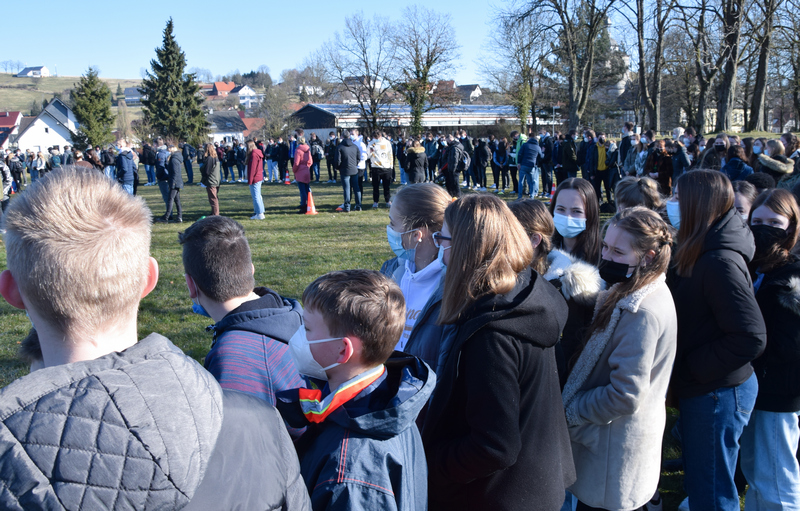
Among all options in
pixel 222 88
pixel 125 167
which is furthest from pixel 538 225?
pixel 222 88

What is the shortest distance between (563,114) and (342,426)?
53.0 metres

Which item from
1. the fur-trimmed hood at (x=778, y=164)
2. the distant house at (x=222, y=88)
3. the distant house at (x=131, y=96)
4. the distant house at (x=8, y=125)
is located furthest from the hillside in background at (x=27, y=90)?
the fur-trimmed hood at (x=778, y=164)

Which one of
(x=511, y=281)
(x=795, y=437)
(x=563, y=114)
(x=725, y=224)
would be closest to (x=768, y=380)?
(x=795, y=437)

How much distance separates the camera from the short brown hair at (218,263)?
2.45m

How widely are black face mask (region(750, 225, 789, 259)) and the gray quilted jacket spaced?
10.9 feet

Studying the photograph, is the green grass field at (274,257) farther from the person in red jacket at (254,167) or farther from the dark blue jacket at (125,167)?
the dark blue jacket at (125,167)

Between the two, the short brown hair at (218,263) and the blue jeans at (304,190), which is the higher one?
the short brown hair at (218,263)

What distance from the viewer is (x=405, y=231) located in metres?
3.02

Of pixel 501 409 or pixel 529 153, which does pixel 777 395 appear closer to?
pixel 501 409

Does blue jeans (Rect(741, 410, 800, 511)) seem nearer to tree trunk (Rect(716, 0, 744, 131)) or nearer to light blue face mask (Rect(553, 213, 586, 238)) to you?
light blue face mask (Rect(553, 213, 586, 238))

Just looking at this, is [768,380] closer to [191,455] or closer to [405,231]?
[405,231]

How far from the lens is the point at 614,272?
2.64 metres

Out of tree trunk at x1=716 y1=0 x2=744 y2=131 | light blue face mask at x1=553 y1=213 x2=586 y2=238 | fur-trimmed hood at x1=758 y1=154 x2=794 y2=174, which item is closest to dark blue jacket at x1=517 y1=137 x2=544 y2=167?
fur-trimmed hood at x1=758 y1=154 x2=794 y2=174

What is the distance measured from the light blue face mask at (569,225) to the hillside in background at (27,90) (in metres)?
112
